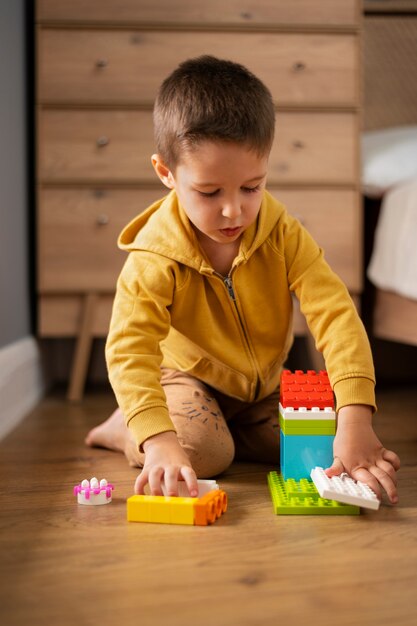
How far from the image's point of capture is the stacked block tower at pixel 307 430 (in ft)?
3.19

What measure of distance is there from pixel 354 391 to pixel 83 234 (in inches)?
37.3

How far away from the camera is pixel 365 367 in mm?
1021

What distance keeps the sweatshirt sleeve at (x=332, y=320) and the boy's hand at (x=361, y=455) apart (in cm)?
2

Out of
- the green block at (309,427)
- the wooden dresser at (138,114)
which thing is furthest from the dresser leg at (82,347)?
the green block at (309,427)

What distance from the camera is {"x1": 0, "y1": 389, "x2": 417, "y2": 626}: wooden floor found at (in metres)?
0.64

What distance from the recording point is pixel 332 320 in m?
1.08

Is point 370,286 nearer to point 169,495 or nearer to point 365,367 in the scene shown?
point 365,367

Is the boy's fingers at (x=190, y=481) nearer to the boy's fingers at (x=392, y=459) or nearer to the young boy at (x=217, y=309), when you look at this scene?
the young boy at (x=217, y=309)

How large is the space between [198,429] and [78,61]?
99cm

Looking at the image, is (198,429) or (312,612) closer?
(312,612)

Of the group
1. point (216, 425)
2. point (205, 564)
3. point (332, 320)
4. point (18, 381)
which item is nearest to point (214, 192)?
point (332, 320)

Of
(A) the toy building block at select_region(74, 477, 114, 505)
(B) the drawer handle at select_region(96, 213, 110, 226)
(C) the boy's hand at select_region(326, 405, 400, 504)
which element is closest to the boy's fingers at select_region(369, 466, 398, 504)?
(C) the boy's hand at select_region(326, 405, 400, 504)

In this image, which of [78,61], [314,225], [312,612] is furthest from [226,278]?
[78,61]

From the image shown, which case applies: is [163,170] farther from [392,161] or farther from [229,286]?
[392,161]
